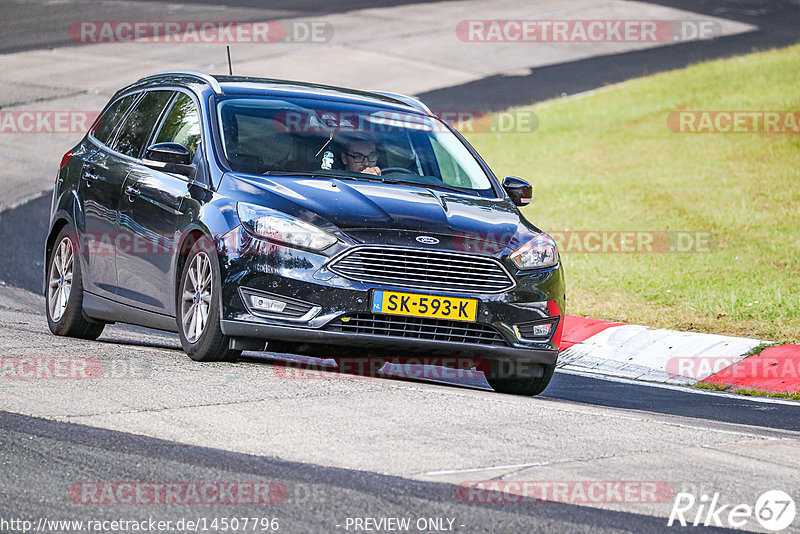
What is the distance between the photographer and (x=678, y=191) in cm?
1998

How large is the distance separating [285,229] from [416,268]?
2.62 ft

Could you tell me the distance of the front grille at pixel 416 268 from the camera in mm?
7820

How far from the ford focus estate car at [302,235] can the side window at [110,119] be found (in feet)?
0.22

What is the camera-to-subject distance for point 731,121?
24.4 meters
